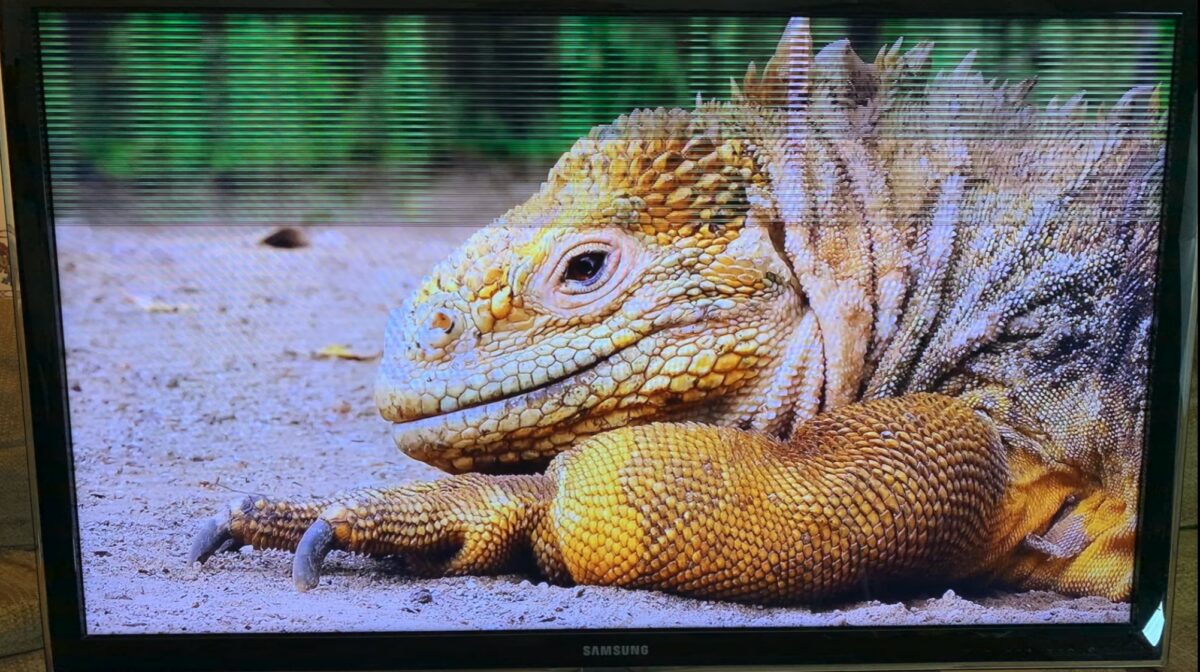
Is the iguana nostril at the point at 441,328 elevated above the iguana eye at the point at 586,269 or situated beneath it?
situated beneath

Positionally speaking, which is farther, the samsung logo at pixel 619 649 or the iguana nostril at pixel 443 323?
the samsung logo at pixel 619 649

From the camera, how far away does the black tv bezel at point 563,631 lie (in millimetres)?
1827

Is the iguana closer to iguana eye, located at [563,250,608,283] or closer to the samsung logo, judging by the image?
iguana eye, located at [563,250,608,283]

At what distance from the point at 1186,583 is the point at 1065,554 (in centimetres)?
56

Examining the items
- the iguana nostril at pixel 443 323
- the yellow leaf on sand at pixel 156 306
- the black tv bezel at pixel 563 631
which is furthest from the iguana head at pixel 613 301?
the yellow leaf on sand at pixel 156 306

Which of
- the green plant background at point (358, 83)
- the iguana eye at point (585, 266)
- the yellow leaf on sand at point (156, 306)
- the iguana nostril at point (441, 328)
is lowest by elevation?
the iguana nostril at point (441, 328)

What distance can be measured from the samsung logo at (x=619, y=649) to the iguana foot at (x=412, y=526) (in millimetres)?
193

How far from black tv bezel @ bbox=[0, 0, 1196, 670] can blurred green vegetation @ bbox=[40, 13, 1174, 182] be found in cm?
3

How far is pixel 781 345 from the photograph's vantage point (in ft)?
6.28

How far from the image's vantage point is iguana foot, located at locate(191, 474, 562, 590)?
6.33 ft

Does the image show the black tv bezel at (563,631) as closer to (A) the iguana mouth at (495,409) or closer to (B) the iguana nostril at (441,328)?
(A) the iguana mouth at (495,409)

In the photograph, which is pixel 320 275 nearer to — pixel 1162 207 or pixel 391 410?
pixel 391 410

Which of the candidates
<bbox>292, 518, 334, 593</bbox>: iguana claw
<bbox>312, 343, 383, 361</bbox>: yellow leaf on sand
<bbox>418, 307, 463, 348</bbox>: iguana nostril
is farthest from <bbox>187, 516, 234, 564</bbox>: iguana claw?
<bbox>418, 307, 463, 348</bbox>: iguana nostril

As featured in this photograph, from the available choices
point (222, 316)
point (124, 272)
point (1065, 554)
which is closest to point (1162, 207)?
point (1065, 554)
